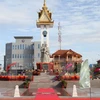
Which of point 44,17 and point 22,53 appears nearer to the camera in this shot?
point 44,17

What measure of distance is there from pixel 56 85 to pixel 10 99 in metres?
12.5

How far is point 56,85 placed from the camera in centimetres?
2861

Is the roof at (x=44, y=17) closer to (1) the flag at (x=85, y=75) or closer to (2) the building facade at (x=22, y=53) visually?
(2) the building facade at (x=22, y=53)

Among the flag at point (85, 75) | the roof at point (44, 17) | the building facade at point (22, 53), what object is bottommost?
the flag at point (85, 75)

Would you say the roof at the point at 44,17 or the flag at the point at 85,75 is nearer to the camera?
the flag at the point at 85,75

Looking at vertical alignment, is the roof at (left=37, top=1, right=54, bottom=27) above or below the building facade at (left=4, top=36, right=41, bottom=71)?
above

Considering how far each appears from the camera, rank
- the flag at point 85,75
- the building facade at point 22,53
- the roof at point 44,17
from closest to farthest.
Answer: the flag at point 85,75 < the roof at point 44,17 < the building facade at point 22,53

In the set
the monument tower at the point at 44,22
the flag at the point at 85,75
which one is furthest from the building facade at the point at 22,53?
the flag at the point at 85,75

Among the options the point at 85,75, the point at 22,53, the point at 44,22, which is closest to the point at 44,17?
the point at 44,22

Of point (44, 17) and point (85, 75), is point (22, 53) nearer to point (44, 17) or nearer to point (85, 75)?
point (44, 17)

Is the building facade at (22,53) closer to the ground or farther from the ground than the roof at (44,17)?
closer to the ground

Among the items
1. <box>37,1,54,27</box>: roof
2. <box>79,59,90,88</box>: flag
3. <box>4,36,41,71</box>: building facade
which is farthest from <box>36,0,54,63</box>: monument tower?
<box>79,59,90,88</box>: flag

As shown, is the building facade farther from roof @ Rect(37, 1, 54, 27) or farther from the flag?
the flag

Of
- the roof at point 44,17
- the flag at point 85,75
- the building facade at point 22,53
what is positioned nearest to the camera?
the flag at point 85,75
